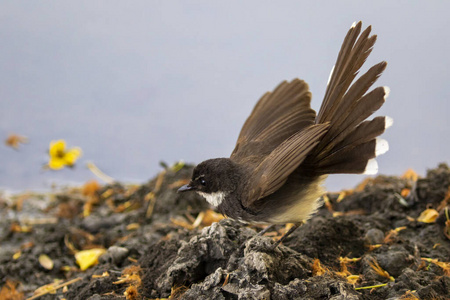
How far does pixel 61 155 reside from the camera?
28.0 ft

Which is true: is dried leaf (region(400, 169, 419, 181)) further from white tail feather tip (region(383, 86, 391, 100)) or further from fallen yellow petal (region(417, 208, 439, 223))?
white tail feather tip (region(383, 86, 391, 100))

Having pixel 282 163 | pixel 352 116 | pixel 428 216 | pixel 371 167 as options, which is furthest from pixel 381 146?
pixel 428 216

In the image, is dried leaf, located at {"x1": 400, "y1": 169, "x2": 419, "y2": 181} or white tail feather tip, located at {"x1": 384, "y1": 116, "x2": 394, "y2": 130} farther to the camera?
dried leaf, located at {"x1": 400, "y1": 169, "x2": 419, "y2": 181}

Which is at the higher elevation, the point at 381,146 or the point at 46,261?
the point at 46,261

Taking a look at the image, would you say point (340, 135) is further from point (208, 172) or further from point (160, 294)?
point (160, 294)

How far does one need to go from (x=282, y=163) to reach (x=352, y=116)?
0.69 metres

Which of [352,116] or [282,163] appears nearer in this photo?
[282,163]

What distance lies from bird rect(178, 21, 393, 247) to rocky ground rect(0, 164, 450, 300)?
27 cm

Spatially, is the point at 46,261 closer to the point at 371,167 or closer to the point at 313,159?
the point at 313,159

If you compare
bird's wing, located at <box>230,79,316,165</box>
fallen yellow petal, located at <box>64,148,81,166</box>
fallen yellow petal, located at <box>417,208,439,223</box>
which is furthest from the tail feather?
fallen yellow petal, located at <box>64,148,81,166</box>

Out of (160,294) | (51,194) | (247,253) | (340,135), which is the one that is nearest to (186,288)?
(160,294)

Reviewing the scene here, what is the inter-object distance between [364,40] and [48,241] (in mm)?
4818

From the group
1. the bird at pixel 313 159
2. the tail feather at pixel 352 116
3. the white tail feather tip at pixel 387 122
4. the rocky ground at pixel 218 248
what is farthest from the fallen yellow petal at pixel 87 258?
the white tail feather tip at pixel 387 122

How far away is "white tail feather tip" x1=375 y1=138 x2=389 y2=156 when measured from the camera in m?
3.66
